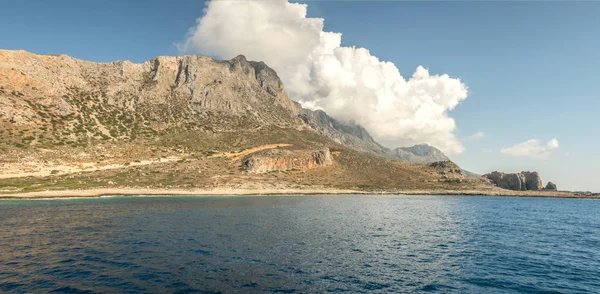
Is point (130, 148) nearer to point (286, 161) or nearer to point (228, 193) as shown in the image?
point (228, 193)

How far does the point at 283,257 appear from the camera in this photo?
30812 millimetres

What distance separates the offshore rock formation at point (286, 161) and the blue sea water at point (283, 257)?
10145 cm

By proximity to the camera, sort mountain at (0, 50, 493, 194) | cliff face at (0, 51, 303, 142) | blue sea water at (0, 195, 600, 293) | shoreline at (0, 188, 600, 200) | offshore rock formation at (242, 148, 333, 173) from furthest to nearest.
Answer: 1. offshore rock formation at (242, 148, 333, 173)
2. cliff face at (0, 51, 303, 142)
3. mountain at (0, 50, 493, 194)
4. shoreline at (0, 188, 600, 200)
5. blue sea water at (0, 195, 600, 293)

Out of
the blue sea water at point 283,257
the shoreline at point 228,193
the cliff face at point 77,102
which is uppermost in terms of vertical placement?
the cliff face at point 77,102

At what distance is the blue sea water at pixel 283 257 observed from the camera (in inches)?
914

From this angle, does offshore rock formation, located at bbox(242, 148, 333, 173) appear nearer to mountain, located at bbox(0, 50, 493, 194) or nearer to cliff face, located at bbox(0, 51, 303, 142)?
mountain, located at bbox(0, 50, 493, 194)

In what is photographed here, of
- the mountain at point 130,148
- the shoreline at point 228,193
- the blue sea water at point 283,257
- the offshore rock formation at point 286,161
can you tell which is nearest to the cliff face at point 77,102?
the mountain at point 130,148

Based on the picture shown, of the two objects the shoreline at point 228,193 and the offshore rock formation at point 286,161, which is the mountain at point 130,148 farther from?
the shoreline at point 228,193

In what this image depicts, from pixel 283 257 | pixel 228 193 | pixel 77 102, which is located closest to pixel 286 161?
pixel 228 193

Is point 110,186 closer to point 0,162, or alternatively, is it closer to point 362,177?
point 0,162

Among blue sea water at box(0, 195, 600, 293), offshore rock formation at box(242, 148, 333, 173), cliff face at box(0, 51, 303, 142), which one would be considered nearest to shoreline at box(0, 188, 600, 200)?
offshore rock formation at box(242, 148, 333, 173)

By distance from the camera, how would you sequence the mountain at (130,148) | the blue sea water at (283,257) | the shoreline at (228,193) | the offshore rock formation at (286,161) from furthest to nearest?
the offshore rock formation at (286,161)
the mountain at (130,148)
the shoreline at (228,193)
the blue sea water at (283,257)

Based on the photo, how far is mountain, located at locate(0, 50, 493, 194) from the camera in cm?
11731

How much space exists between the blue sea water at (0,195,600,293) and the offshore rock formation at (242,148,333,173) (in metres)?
101
